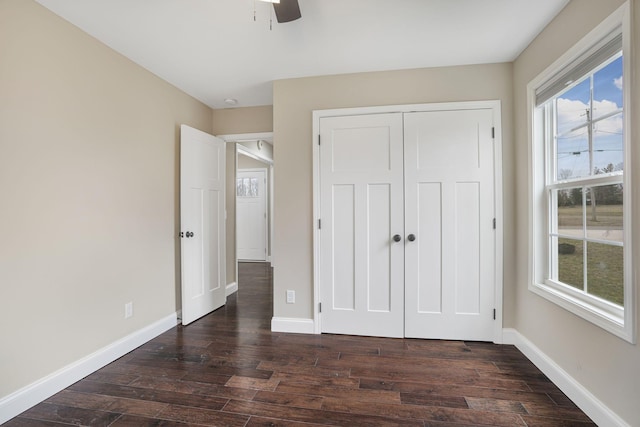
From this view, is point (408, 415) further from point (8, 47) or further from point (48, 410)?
point (8, 47)

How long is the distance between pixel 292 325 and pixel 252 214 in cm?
432

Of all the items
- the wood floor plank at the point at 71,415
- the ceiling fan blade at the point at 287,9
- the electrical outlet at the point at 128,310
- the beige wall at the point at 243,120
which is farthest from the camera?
the beige wall at the point at 243,120

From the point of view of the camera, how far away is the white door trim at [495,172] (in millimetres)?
2527

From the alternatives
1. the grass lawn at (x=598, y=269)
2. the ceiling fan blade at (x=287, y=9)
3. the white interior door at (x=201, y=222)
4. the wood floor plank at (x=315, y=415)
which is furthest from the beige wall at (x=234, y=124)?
the grass lawn at (x=598, y=269)

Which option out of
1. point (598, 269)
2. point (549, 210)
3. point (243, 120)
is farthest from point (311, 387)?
point (243, 120)

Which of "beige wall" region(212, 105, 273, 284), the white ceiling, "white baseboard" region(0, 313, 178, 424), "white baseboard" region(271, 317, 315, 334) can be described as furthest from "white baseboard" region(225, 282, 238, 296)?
the white ceiling

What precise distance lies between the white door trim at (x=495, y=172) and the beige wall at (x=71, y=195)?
1514 mm

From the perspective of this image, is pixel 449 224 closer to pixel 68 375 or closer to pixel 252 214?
pixel 68 375

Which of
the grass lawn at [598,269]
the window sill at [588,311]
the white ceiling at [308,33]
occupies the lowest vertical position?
the window sill at [588,311]

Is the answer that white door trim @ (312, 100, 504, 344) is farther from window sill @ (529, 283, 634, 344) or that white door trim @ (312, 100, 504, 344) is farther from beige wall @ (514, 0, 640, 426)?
window sill @ (529, 283, 634, 344)

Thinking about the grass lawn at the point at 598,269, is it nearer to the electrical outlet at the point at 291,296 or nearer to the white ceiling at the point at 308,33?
the white ceiling at the point at 308,33

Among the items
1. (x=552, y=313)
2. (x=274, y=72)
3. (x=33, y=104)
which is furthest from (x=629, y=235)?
(x=33, y=104)

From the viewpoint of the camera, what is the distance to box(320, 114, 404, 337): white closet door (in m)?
2.65

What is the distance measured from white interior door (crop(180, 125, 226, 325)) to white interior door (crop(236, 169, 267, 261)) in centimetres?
306
